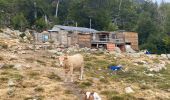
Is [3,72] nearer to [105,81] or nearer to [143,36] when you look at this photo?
[105,81]

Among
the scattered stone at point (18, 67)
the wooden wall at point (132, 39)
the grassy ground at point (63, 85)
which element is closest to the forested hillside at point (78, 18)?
the wooden wall at point (132, 39)

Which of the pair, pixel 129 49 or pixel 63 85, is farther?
pixel 129 49

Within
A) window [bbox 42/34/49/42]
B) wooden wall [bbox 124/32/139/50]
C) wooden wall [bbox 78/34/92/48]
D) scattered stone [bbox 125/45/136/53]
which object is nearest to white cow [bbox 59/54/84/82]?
wooden wall [bbox 78/34/92/48]

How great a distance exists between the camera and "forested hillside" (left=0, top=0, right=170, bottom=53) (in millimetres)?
96438

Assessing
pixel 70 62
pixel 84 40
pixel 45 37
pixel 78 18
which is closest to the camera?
pixel 70 62

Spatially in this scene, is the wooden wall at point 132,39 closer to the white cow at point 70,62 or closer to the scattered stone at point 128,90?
the white cow at point 70,62

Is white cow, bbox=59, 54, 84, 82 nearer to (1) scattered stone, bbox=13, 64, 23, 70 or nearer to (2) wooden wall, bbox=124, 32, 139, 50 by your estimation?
(1) scattered stone, bbox=13, 64, 23, 70

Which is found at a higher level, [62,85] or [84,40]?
[84,40]

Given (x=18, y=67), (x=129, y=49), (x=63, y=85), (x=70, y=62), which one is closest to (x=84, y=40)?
(x=129, y=49)

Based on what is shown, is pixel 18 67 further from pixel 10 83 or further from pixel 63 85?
pixel 63 85

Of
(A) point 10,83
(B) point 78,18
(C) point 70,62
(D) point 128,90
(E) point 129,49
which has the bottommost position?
(D) point 128,90

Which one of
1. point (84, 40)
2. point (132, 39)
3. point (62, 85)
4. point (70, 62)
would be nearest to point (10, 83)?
point (62, 85)

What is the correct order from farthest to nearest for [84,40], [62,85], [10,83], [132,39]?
[132,39]
[84,40]
[10,83]
[62,85]

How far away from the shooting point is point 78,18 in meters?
108
